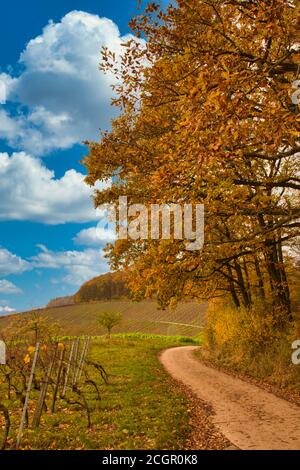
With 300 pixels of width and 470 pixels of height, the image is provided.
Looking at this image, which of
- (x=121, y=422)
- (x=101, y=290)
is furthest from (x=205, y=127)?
(x=101, y=290)

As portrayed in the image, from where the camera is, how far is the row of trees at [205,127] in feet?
22.6

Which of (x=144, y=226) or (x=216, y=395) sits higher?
(x=144, y=226)

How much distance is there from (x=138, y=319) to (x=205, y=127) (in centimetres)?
8473

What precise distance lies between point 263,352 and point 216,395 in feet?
16.7

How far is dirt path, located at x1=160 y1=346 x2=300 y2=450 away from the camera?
8.12 metres

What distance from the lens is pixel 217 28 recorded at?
8195mm

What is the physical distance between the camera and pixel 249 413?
10.6 metres

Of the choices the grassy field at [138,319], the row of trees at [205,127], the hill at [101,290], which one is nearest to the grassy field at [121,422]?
the row of trees at [205,127]

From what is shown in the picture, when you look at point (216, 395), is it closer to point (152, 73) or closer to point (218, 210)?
point (218, 210)

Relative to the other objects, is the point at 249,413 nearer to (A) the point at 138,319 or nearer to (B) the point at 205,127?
(B) the point at 205,127

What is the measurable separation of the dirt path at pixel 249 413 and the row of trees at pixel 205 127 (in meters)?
3.90

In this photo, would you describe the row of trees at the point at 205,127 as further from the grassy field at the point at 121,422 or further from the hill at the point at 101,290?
the hill at the point at 101,290
